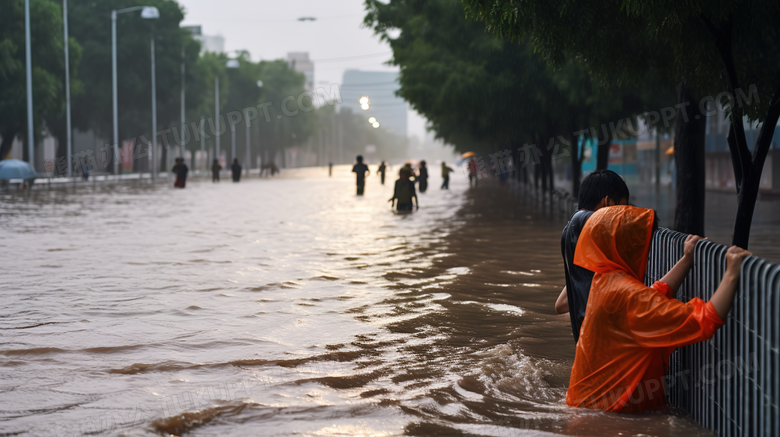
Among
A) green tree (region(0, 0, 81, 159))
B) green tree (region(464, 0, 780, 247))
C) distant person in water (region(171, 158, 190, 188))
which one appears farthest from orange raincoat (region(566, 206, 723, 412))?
green tree (region(0, 0, 81, 159))

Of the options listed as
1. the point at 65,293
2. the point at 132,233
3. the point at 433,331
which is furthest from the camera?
the point at 132,233

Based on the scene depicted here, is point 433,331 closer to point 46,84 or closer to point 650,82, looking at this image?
point 650,82

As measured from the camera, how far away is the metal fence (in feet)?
12.2

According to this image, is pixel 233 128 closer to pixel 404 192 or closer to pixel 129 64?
pixel 129 64

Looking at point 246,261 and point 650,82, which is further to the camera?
point 650,82

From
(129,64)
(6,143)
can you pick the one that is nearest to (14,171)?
(6,143)

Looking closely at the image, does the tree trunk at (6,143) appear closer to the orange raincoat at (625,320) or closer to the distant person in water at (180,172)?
the distant person in water at (180,172)

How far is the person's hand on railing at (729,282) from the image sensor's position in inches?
157

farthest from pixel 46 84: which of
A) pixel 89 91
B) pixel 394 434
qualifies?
pixel 394 434

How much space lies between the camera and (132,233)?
17.4 meters

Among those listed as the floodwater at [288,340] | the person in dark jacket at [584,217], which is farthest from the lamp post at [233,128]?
the person in dark jacket at [584,217]

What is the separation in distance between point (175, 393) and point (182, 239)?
10963 millimetres

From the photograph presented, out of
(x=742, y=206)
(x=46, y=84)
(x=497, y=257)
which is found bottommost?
(x=497, y=257)

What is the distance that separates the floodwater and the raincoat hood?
864mm
